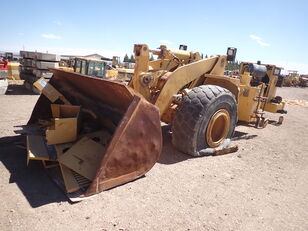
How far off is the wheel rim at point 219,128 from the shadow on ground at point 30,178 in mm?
2595

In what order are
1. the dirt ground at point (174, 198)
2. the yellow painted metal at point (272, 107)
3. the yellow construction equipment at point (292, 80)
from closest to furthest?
the dirt ground at point (174, 198) < the yellow painted metal at point (272, 107) < the yellow construction equipment at point (292, 80)

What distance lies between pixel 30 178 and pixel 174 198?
1.80 meters

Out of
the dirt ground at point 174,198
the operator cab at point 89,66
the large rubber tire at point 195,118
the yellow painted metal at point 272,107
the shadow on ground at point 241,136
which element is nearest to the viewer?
the dirt ground at point 174,198

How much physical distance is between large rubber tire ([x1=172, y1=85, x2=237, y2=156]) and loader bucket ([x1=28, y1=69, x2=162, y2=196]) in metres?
0.80

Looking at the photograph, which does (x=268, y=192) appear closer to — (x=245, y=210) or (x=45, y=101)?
(x=245, y=210)

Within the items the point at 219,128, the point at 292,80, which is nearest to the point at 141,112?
the point at 219,128

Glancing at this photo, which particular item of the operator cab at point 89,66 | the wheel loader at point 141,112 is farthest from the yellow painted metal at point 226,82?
the operator cab at point 89,66

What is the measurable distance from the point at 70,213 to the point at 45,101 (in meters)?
2.58

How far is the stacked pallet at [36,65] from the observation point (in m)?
12.0

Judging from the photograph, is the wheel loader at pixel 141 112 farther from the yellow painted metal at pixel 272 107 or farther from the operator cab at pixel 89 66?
the operator cab at pixel 89 66

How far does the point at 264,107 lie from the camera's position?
24.8ft

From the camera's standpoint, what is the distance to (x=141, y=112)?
3197 mm

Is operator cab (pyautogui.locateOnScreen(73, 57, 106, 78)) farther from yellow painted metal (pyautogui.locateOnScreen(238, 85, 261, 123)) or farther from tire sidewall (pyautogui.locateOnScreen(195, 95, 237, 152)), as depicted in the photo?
tire sidewall (pyautogui.locateOnScreen(195, 95, 237, 152))

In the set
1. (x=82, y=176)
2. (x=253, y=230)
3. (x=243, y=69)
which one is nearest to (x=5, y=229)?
(x=82, y=176)
